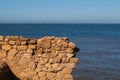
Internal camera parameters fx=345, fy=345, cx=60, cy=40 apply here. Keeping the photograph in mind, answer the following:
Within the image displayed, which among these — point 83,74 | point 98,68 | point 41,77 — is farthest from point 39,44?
point 98,68

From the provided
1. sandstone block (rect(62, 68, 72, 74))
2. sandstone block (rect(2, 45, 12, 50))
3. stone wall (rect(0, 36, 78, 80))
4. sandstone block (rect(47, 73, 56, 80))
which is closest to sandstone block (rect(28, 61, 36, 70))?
stone wall (rect(0, 36, 78, 80))

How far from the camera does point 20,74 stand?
37.2ft

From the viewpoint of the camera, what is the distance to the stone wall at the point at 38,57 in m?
11.2

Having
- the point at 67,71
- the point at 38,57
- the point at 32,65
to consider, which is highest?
the point at 38,57

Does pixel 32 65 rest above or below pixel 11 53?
below

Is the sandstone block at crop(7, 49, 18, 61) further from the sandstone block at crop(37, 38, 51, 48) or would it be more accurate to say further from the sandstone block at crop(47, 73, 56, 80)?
the sandstone block at crop(47, 73, 56, 80)

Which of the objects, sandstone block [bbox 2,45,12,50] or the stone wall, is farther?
sandstone block [bbox 2,45,12,50]

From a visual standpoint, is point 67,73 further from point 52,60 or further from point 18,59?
point 18,59

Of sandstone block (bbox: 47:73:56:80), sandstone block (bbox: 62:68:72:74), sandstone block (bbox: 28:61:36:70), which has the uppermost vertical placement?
sandstone block (bbox: 28:61:36:70)

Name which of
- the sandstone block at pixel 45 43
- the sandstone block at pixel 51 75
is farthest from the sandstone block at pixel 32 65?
the sandstone block at pixel 45 43

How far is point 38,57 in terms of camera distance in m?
11.3

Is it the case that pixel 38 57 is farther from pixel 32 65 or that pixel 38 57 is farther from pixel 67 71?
pixel 67 71

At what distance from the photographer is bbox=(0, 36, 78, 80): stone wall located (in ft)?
36.7

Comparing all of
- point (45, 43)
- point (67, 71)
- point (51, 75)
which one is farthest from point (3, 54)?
point (67, 71)
